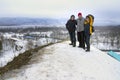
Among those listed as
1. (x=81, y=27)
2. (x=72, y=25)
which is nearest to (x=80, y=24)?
(x=81, y=27)

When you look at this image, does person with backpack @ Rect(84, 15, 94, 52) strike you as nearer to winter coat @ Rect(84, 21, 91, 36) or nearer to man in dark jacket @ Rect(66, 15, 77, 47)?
winter coat @ Rect(84, 21, 91, 36)

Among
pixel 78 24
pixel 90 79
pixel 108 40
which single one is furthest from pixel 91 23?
pixel 108 40

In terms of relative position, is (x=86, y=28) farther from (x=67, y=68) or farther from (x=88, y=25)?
(x=67, y=68)

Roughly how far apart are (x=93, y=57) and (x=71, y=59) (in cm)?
135

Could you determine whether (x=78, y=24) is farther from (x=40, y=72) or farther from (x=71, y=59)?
(x=40, y=72)

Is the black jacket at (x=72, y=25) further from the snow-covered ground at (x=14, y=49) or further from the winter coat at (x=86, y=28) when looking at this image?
the snow-covered ground at (x=14, y=49)

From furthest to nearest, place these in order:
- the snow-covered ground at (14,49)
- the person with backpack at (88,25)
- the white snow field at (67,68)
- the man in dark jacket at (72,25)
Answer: the snow-covered ground at (14,49), the man in dark jacket at (72,25), the person with backpack at (88,25), the white snow field at (67,68)

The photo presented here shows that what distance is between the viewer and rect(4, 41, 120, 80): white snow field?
8.25 meters

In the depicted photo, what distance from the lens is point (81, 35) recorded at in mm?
13164

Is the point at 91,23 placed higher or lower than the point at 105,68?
higher

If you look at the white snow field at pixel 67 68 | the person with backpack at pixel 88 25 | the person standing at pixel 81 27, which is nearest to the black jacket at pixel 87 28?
the person with backpack at pixel 88 25

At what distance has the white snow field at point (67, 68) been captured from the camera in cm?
825

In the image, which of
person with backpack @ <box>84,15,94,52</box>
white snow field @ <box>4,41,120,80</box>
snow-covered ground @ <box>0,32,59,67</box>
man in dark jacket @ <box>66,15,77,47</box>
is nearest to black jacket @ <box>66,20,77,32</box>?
man in dark jacket @ <box>66,15,77,47</box>

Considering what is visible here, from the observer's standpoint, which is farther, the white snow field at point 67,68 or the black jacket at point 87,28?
Result: the black jacket at point 87,28
